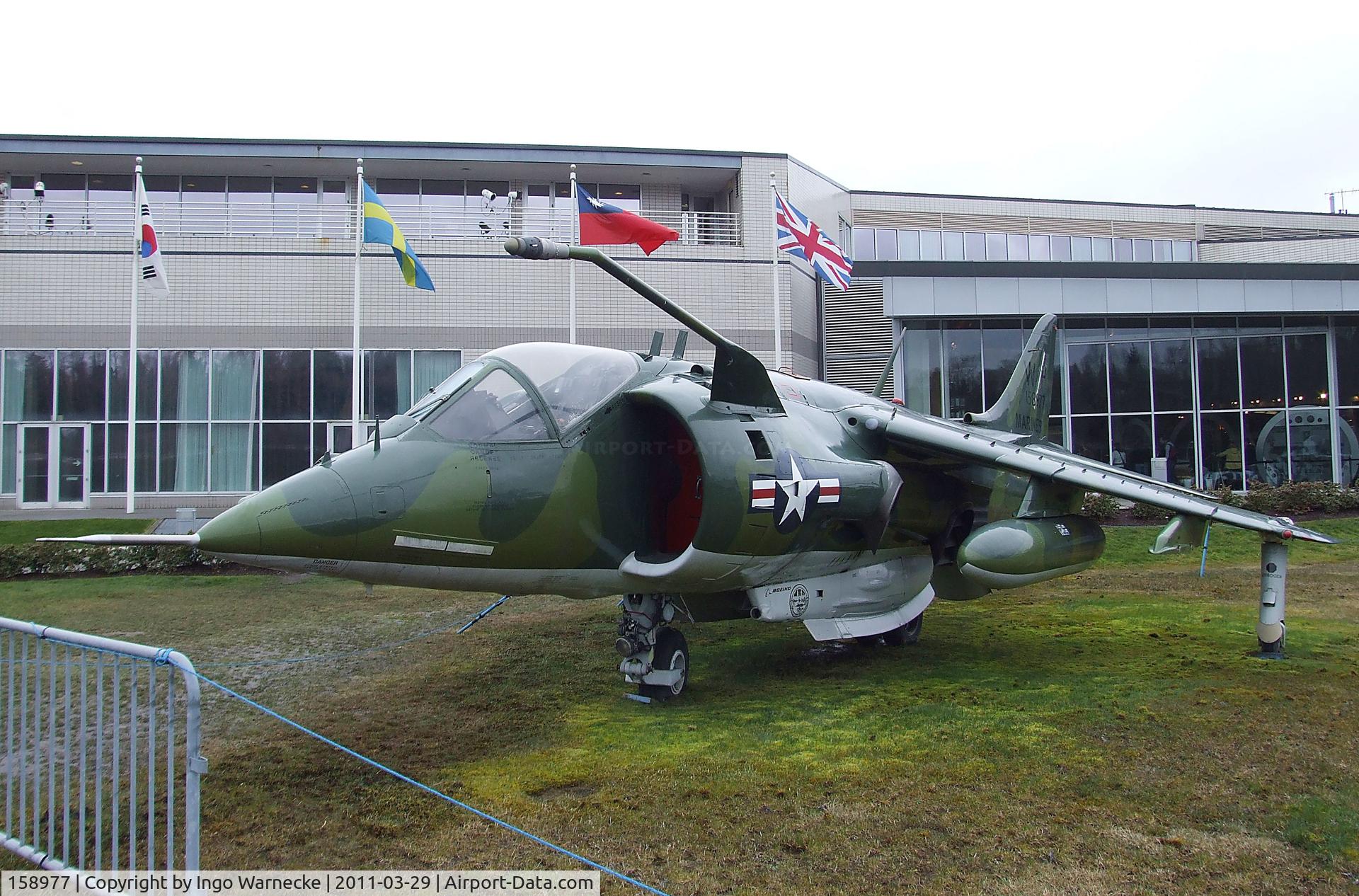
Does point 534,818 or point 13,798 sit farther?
point 13,798

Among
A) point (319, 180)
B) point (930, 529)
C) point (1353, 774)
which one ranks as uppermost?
point (319, 180)

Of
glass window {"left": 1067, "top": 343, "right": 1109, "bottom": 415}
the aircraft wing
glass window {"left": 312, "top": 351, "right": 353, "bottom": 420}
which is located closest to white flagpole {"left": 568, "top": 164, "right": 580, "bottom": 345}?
glass window {"left": 312, "top": 351, "right": 353, "bottom": 420}

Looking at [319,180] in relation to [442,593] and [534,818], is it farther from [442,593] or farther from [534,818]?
[534,818]

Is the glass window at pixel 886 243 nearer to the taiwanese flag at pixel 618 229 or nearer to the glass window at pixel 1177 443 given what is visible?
the glass window at pixel 1177 443

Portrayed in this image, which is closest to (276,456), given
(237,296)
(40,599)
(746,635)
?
(237,296)

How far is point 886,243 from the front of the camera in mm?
31016

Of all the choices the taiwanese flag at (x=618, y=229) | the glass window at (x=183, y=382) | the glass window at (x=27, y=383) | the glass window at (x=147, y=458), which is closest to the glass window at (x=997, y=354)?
the taiwanese flag at (x=618, y=229)

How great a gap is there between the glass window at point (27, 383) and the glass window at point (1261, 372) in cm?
3208

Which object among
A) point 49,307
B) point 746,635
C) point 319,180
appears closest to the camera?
point 746,635

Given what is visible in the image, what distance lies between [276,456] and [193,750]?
19956 millimetres

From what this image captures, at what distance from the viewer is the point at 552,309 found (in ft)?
71.4

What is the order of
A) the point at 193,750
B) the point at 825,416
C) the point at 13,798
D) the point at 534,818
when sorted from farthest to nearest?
the point at 825,416, the point at 13,798, the point at 534,818, the point at 193,750

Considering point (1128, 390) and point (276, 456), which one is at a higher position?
point (1128, 390)

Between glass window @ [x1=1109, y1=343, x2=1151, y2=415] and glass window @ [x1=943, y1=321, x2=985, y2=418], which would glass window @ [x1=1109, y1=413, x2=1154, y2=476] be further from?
glass window @ [x1=943, y1=321, x2=985, y2=418]
